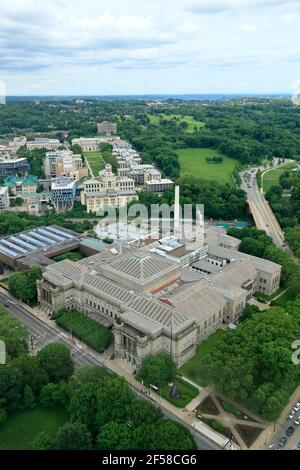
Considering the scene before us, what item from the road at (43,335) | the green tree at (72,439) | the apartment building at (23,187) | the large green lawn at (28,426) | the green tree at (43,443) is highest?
the apartment building at (23,187)

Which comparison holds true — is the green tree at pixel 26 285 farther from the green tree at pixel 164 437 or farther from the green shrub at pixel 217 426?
the green shrub at pixel 217 426

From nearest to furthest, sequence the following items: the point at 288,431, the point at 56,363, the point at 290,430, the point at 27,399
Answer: the point at 288,431, the point at 290,430, the point at 27,399, the point at 56,363

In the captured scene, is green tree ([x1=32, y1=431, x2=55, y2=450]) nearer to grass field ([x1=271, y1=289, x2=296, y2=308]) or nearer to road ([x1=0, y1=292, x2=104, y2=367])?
road ([x1=0, y1=292, x2=104, y2=367])

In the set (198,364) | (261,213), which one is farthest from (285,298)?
(261,213)

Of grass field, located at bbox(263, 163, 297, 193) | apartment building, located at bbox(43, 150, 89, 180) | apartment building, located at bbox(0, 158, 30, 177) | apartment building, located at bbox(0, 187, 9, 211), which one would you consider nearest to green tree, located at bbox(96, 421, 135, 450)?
apartment building, located at bbox(0, 187, 9, 211)

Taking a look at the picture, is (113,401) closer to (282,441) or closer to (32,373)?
(32,373)

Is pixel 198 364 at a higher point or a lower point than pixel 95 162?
lower

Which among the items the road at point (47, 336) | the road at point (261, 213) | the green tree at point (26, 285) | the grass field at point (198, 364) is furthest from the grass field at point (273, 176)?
the road at point (47, 336)
